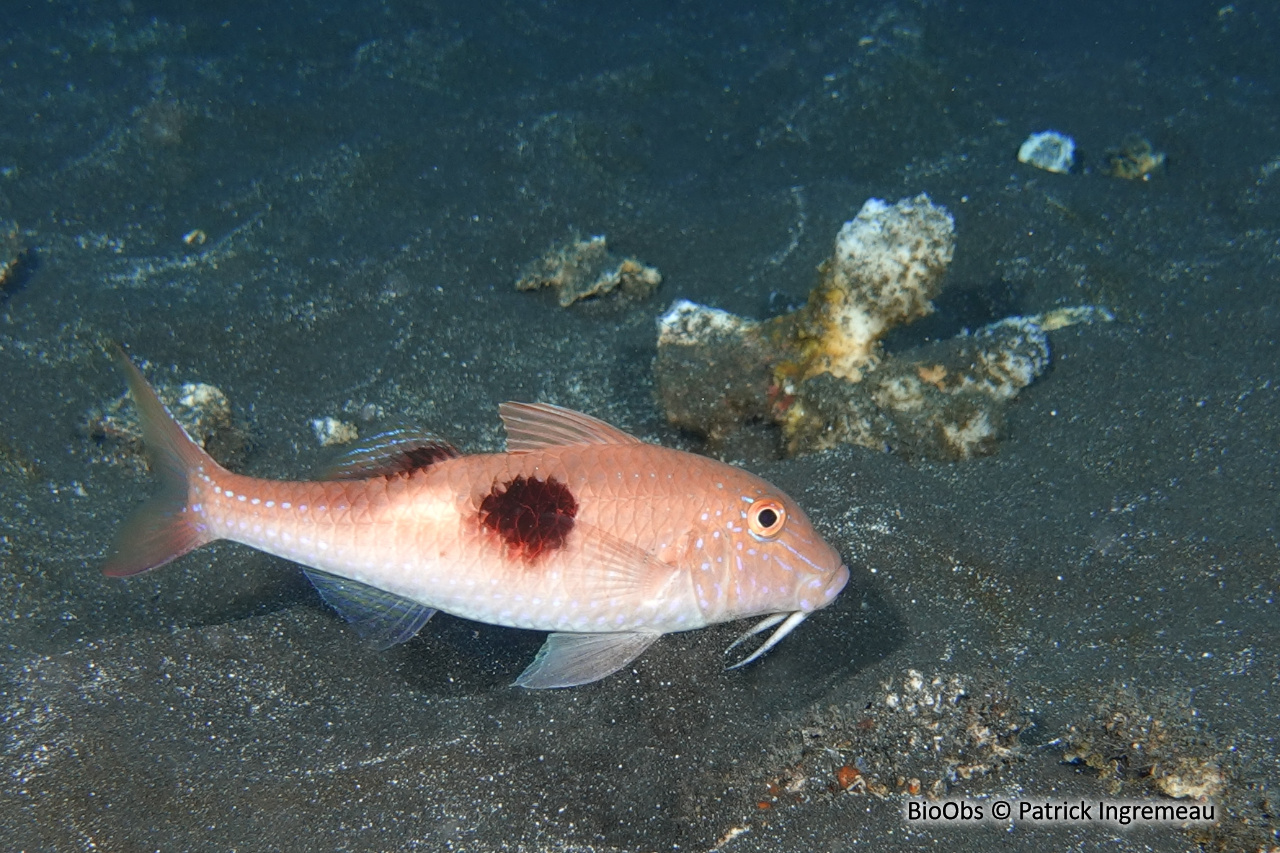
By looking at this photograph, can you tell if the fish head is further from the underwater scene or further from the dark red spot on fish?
the dark red spot on fish

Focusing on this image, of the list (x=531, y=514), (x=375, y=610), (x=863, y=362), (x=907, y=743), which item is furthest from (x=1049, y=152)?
(x=375, y=610)

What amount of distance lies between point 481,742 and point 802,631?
1.61 meters

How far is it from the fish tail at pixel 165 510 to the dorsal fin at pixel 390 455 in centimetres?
52

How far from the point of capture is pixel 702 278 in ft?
23.4

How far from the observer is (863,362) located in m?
5.24

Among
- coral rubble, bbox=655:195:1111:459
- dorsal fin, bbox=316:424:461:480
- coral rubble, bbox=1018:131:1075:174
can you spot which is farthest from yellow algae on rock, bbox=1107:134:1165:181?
dorsal fin, bbox=316:424:461:480

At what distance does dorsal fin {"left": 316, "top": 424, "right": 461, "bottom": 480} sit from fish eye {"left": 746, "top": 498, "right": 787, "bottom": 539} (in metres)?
1.27

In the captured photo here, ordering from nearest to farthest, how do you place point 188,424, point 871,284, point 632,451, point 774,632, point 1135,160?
1. point 632,451
2. point 774,632
3. point 188,424
4. point 871,284
5. point 1135,160

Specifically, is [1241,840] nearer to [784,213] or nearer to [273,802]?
[273,802]

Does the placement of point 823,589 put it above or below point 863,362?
below

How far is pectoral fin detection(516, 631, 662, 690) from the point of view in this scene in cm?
285

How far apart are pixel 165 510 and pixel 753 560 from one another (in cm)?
246

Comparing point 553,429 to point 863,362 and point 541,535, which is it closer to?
point 541,535

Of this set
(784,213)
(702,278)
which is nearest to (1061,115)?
(784,213)
